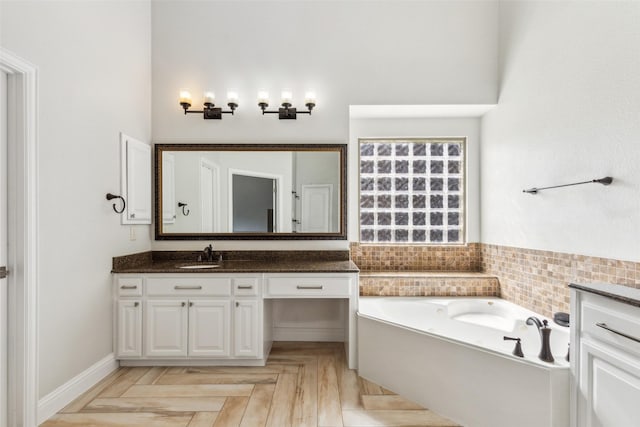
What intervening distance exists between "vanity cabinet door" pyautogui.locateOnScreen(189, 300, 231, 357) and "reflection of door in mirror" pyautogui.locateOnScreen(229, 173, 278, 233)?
2.57 ft

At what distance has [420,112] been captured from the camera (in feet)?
10.6

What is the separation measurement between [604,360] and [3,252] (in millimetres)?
2851

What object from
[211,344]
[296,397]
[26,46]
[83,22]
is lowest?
[296,397]

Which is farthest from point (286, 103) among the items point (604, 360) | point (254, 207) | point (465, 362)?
point (604, 360)

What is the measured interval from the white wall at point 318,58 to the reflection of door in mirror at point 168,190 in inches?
8.0

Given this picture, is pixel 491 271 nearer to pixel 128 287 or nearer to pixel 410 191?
pixel 410 191

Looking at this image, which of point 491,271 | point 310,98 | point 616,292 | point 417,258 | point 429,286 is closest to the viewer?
point 616,292

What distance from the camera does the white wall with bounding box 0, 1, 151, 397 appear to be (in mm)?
1872

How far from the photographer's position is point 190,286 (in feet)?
8.29

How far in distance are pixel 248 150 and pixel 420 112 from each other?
1.68 meters

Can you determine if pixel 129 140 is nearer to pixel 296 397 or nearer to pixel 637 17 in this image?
pixel 296 397

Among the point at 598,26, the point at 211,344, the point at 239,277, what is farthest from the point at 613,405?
the point at 211,344

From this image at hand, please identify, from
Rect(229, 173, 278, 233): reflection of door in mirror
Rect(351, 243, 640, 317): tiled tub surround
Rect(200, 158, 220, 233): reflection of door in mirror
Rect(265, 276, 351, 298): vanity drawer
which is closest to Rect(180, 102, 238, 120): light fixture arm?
Rect(200, 158, 220, 233): reflection of door in mirror

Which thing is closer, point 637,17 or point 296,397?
point 637,17
